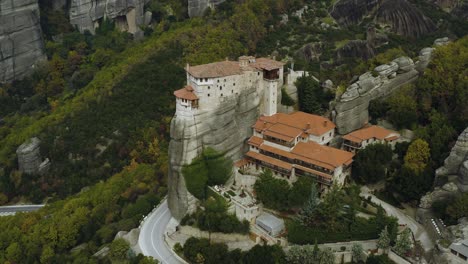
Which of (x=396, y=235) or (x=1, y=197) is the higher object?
(x=396, y=235)

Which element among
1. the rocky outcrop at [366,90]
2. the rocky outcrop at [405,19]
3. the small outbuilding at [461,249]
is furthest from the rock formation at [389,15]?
the small outbuilding at [461,249]

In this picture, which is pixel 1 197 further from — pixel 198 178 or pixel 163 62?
pixel 198 178

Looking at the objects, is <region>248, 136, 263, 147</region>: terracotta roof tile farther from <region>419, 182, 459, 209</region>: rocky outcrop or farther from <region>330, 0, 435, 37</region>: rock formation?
<region>330, 0, 435, 37</region>: rock formation

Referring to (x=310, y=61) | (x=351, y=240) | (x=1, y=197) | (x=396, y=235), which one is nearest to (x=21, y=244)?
(x=1, y=197)

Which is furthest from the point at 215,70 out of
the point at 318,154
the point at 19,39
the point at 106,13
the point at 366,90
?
the point at 106,13

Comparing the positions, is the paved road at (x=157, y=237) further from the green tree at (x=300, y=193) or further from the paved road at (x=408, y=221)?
the paved road at (x=408, y=221)
